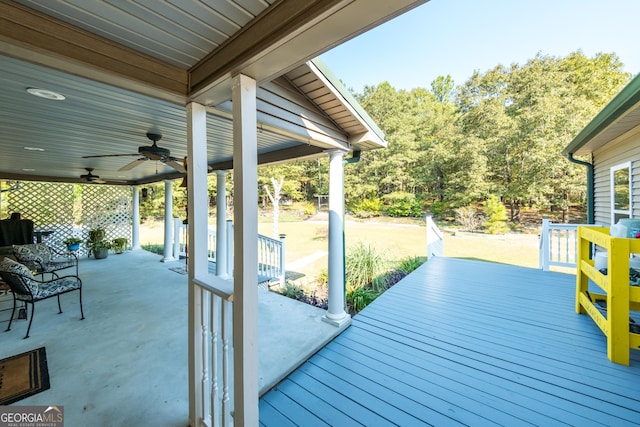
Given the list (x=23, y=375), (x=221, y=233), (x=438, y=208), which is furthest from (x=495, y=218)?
(x=23, y=375)

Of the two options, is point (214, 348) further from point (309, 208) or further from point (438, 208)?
point (309, 208)

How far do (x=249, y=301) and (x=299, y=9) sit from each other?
1.43m

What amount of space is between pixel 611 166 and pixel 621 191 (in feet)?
2.12

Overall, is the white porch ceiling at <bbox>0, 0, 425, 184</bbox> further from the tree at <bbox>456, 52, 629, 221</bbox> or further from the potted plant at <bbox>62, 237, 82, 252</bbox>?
the tree at <bbox>456, 52, 629, 221</bbox>

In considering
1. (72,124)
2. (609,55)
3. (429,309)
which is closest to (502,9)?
(609,55)

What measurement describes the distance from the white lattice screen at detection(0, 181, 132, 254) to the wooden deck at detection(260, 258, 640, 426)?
8.73 metres

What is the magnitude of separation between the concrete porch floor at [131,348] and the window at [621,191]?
482cm

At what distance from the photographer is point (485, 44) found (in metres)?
13.4

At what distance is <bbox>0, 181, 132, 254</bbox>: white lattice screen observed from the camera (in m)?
6.74

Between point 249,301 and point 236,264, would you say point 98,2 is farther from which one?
point 249,301

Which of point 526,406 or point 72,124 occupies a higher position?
point 72,124

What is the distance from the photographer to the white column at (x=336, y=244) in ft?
9.93

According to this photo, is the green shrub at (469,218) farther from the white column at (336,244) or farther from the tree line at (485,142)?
the white column at (336,244)

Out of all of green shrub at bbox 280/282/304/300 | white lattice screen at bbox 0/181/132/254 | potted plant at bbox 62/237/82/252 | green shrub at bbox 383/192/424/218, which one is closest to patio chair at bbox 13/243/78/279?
potted plant at bbox 62/237/82/252
